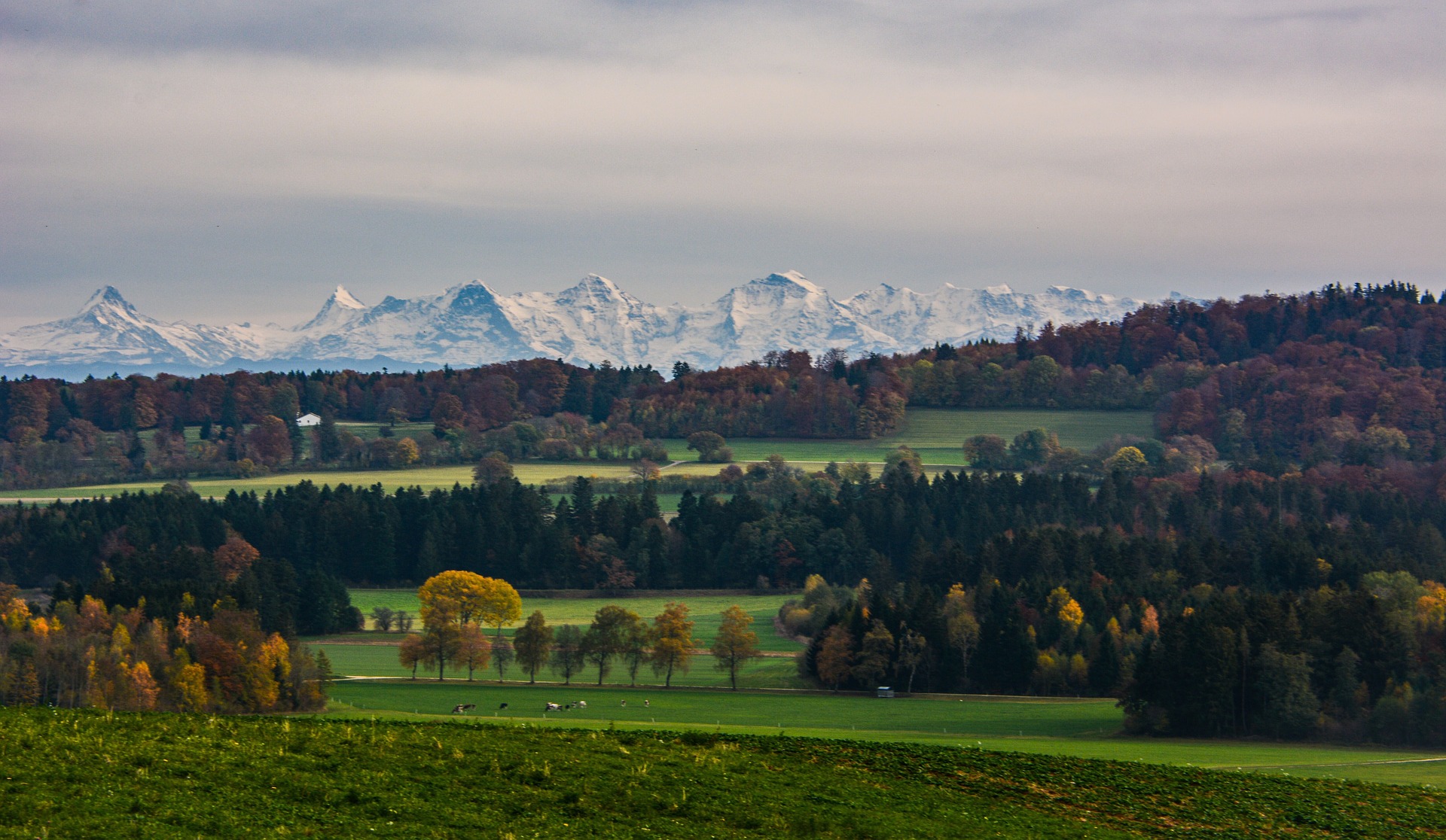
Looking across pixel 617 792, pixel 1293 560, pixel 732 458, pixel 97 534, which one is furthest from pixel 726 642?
pixel 732 458

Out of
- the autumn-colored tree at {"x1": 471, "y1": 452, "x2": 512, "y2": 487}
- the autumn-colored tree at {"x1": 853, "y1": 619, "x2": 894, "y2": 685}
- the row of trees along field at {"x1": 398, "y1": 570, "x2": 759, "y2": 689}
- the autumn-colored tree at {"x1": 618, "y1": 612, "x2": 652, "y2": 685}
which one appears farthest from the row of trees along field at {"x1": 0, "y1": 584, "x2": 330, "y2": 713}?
the autumn-colored tree at {"x1": 471, "y1": 452, "x2": 512, "y2": 487}

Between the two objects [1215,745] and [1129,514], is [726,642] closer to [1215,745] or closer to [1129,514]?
[1215,745]

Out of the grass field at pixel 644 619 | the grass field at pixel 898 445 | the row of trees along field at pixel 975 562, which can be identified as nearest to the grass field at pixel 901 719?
the grass field at pixel 644 619

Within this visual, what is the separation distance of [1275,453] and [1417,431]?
18.8m

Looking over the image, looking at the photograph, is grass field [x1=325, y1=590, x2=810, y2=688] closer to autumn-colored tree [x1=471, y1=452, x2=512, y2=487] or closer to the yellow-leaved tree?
the yellow-leaved tree

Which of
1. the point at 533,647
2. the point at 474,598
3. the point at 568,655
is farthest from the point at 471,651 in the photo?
the point at 474,598

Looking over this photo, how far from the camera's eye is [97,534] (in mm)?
129125

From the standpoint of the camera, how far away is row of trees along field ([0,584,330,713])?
69.9 metres

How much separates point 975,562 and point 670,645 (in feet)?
127

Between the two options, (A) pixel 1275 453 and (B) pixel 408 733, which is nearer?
(B) pixel 408 733

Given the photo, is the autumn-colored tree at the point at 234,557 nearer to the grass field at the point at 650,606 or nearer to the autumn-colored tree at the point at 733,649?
the grass field at the point at 650,606

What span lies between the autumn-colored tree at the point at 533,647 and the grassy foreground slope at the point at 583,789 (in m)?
49.0

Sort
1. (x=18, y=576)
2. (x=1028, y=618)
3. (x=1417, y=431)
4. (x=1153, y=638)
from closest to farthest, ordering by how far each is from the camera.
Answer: (x=1153, y=638)
(x=1028, y=618)
(x=18, y=576)
(x=1417, y=431)

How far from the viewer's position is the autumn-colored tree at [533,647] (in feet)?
275
